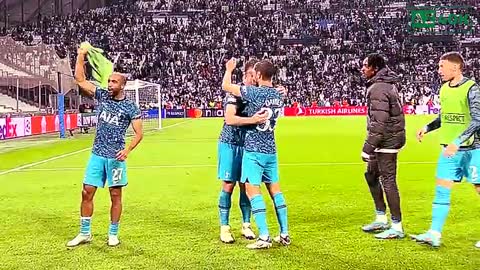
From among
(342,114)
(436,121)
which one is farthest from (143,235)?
(342,114)

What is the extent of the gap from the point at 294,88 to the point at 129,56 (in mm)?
15397

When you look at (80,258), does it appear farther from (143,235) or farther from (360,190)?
(360,190)

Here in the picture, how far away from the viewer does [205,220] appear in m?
9.52

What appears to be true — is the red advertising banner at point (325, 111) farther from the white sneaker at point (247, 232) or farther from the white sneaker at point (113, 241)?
the white sneaker at point (113, 241)

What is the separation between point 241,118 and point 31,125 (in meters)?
23.6

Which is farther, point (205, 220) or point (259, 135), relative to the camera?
point (205, 220)

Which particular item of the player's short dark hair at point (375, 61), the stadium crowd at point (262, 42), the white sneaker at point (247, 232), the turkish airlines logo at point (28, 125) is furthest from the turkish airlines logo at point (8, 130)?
the stadium crowd at point (262, 42)

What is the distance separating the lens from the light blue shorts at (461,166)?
7309 millimetres

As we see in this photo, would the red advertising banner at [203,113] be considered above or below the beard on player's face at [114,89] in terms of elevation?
below

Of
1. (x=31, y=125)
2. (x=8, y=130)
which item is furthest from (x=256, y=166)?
(x=31, y=125)

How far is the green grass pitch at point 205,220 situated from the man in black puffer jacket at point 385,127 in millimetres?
475

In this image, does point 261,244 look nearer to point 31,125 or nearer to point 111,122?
point 111,122

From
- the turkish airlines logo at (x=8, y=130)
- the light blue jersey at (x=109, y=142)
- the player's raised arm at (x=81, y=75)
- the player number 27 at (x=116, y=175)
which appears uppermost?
the player's raised arm at (x=81, y=75)

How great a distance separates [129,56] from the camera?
61.7m
